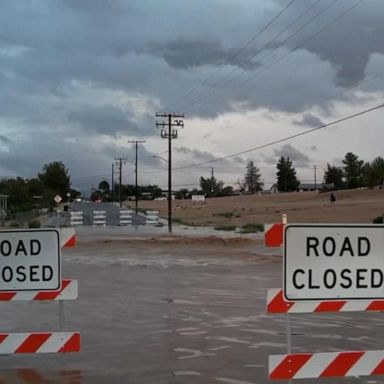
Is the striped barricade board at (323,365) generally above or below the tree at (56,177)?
below

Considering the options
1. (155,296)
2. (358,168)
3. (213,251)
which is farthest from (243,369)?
(358,168)

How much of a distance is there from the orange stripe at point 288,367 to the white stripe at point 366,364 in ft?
1.53

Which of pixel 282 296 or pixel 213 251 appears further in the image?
pixel 213 251

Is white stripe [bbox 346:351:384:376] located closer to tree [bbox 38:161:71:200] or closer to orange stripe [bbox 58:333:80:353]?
orange stripe [bbox 58:333:80:353]

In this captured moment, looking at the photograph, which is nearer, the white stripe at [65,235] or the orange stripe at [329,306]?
the orange stripe at [329,306]

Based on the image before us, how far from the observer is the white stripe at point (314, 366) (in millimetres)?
6207

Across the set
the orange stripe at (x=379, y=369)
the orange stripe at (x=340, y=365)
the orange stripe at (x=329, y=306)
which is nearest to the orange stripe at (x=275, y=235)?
the orange stripe at (x=329, y=306)

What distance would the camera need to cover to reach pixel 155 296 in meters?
14.6

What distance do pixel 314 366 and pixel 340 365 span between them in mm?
248

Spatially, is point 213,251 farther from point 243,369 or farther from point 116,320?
point 243,369

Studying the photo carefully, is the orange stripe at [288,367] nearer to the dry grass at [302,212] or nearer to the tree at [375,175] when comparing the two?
the dry grass at [302,212]

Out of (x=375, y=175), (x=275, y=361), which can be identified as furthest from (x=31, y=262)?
(x=375, y=175)

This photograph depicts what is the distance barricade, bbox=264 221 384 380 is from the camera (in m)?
6.18

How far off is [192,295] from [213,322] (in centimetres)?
374
